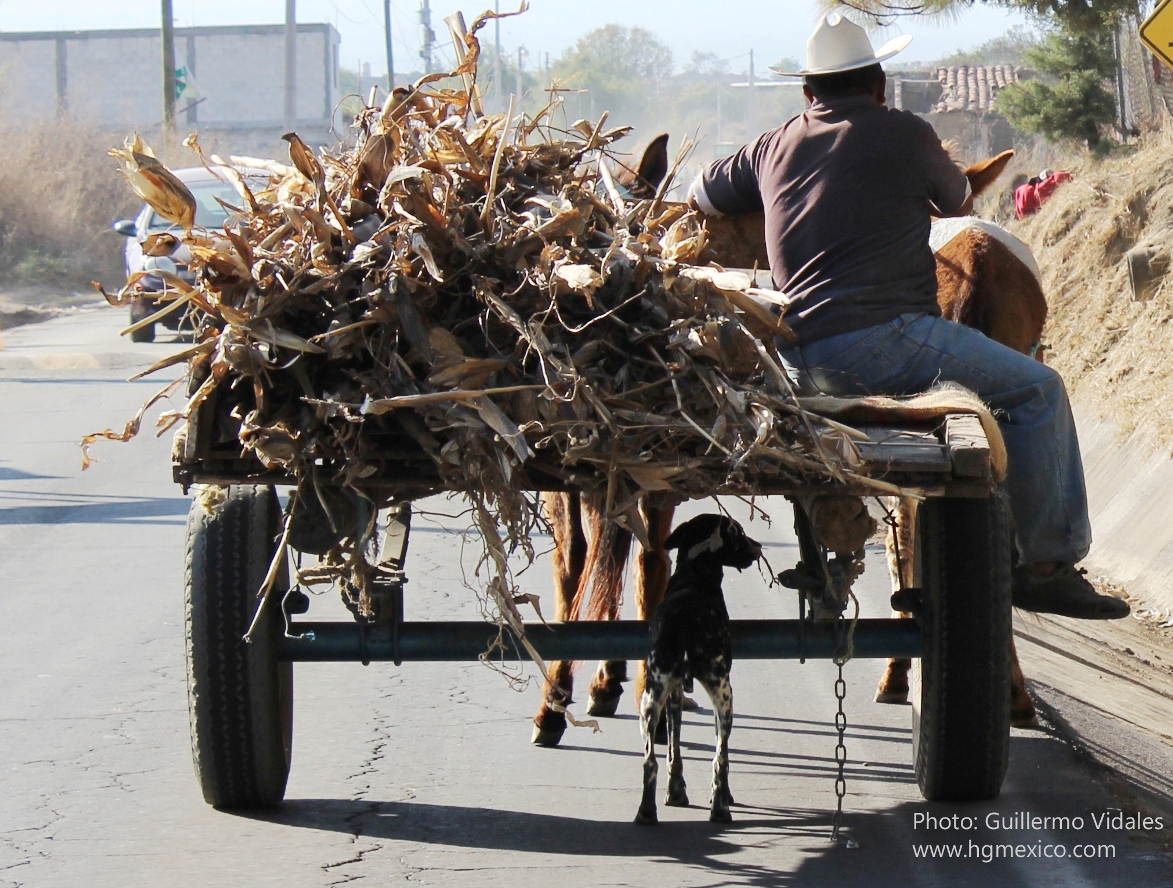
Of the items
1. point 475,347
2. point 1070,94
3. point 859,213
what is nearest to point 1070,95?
point 1070,94

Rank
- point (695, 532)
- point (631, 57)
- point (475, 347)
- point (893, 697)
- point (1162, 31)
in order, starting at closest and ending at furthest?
point (475, 347) < point (695, 532) < point (893, 697) < point (1162, 31) < point (631, 57)

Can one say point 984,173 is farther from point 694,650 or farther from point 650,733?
point 650,733

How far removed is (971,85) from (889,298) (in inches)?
1444

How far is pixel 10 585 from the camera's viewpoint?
784cm

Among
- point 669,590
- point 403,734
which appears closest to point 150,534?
point 403,734

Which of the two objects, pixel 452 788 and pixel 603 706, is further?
pixel 603 706

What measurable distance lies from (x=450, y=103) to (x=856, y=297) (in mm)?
1354

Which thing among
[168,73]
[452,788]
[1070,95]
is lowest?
[452,788]

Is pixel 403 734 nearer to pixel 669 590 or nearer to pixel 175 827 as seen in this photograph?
pixel 175 827

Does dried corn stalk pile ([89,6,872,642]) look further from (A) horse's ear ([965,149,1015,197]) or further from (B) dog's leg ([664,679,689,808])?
(A) horse's ear ([965,149,1015,197])

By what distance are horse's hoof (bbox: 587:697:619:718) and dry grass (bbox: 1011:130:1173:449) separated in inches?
188

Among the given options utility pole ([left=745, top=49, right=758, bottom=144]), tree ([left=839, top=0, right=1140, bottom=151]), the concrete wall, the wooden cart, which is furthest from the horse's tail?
utility pole ([left=745, top=49, right=758, bottom=144])

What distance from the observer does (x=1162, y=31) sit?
7566 mm

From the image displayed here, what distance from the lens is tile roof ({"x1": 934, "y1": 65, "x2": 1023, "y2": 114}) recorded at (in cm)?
3528
